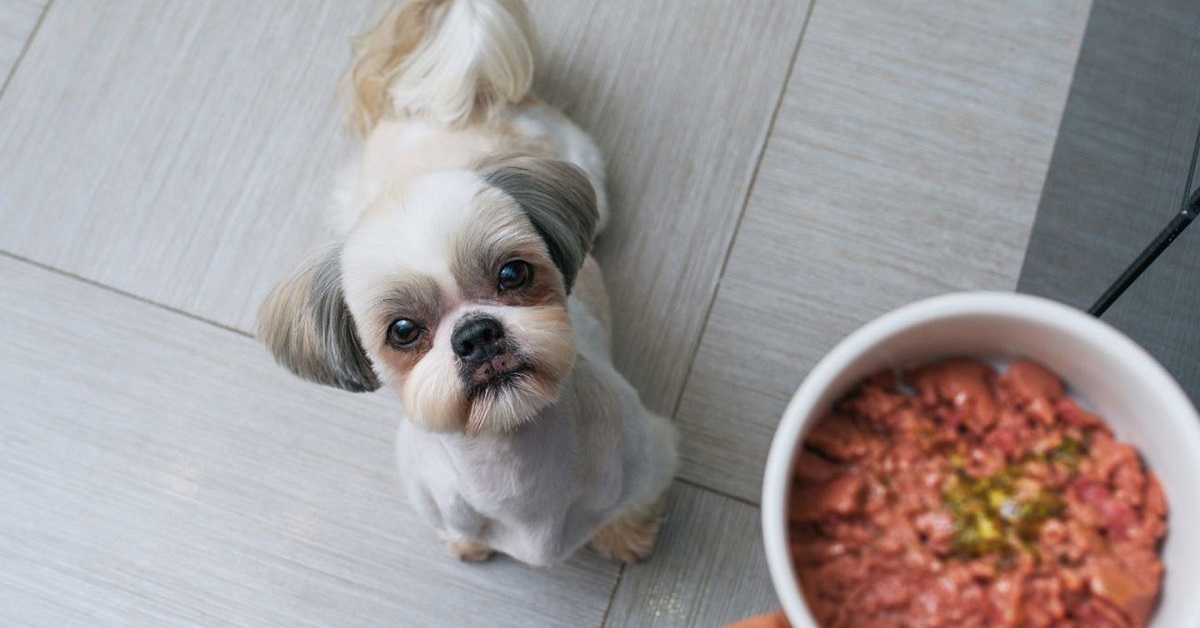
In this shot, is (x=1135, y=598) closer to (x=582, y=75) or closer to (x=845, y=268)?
(x=845, y=268)

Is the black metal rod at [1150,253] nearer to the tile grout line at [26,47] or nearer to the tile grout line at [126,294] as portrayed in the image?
the tile grout line at [126,294]

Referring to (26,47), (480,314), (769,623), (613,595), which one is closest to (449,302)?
(480,314)

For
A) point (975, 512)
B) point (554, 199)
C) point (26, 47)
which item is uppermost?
point (975, 512)

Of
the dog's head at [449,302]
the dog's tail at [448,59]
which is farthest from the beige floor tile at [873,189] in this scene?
the dog's head at [449,302]

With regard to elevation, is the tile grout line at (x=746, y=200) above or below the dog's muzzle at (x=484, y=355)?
below

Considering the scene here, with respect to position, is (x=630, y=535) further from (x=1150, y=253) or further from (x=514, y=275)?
(x=1150, y=253)

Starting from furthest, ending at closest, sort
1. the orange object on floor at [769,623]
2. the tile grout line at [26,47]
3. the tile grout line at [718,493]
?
the tile grout line at [26,47] → the tile grout line at [718,493] → the orange object on floor at [769,623]
